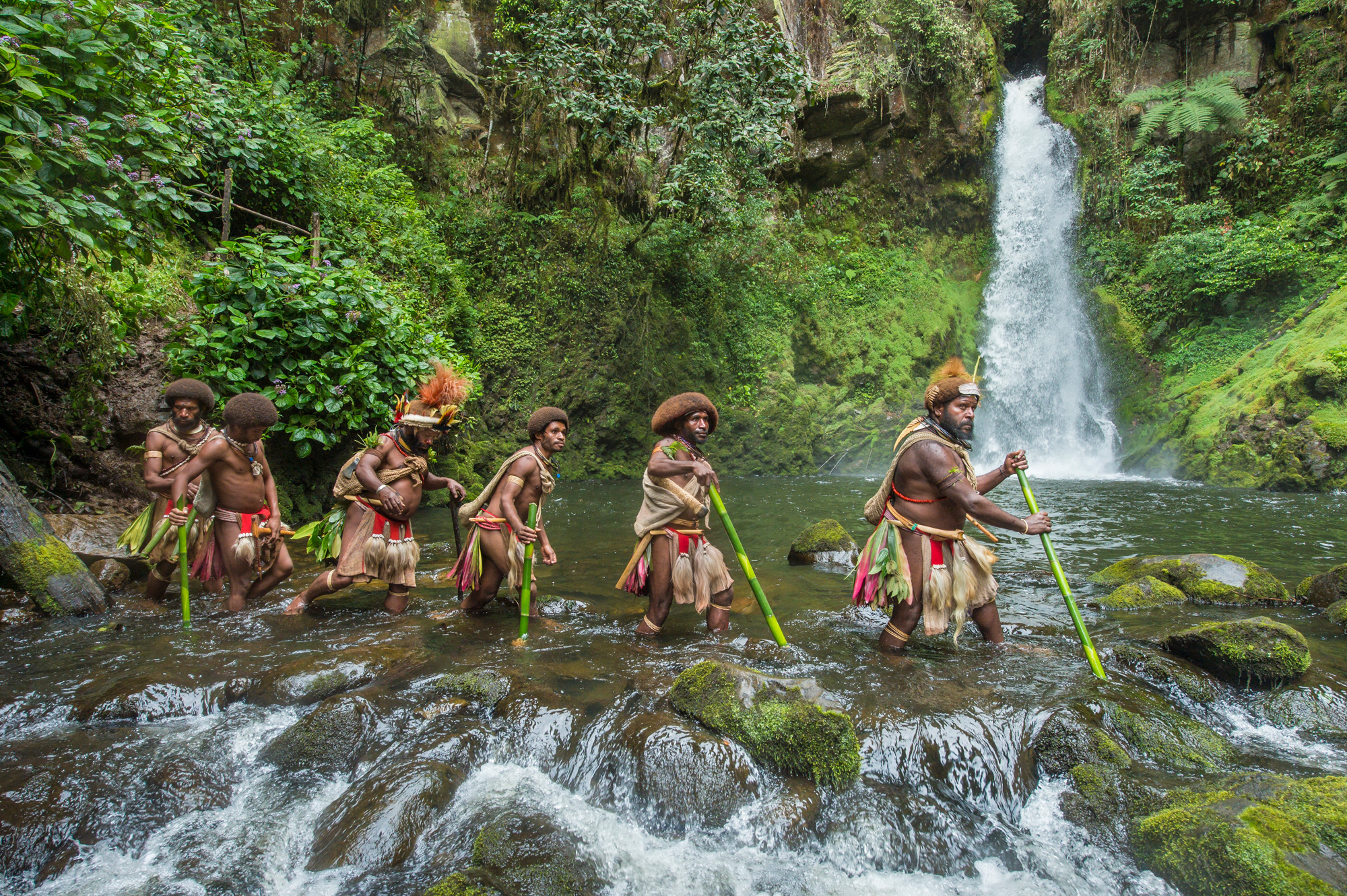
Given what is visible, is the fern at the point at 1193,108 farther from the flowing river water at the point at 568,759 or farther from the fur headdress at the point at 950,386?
the fur headdress at the point at 950,386

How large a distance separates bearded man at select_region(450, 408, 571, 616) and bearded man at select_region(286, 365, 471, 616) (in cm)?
46

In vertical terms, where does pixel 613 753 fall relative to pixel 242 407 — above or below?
below

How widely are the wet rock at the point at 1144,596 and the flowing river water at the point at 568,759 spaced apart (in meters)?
0.23

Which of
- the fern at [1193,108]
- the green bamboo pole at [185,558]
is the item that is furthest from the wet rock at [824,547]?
the fern at [1193,108]

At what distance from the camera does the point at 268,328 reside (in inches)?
295

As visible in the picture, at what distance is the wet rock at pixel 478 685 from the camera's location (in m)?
3.89

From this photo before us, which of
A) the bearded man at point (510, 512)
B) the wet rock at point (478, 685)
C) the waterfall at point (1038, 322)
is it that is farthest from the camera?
the waterfall at point (1038, 322)

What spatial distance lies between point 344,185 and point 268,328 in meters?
4.07

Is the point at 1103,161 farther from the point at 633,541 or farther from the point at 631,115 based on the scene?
the point at 633,541

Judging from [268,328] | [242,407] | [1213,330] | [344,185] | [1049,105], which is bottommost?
[242,407]

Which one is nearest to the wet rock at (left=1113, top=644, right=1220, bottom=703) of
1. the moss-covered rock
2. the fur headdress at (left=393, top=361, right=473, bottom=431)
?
the moss-covered rock

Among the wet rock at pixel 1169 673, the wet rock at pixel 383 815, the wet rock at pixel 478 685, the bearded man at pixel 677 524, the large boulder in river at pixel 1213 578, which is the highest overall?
the bearded man at pixel 677 524

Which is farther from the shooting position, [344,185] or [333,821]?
[344,185]

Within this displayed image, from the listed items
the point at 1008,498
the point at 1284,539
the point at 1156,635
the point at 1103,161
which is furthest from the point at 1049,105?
the point at 1156,635
